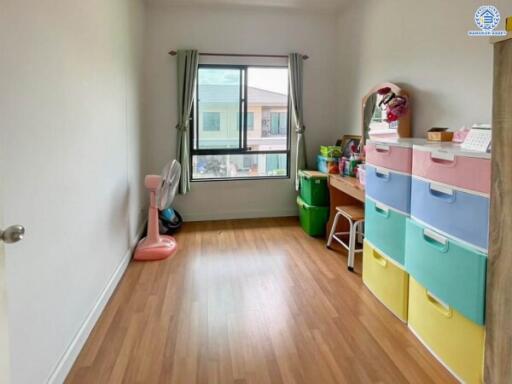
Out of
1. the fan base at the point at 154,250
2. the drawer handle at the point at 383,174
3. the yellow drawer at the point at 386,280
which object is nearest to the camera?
the yellow drawer at the point at 386,280

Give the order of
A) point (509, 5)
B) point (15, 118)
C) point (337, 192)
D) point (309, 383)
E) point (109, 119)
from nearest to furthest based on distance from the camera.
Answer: point (15, 118) → point (309, 383) → point (509, 5) → point (109, 119) → point (337, 192)

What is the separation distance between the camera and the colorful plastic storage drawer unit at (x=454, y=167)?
69.2 inches

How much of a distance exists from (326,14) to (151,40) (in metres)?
2.17

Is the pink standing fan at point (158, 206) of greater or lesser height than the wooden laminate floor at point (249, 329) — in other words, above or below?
above

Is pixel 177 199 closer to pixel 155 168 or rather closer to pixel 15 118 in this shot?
pixel 155 168

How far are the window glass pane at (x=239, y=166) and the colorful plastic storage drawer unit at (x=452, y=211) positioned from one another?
2849 mm

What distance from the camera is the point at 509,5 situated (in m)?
2.26

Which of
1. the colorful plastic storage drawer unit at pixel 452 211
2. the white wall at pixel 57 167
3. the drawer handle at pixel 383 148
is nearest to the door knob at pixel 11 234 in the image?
the white wall at pixel 57 167

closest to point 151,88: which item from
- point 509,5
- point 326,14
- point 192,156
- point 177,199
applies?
point 192,156

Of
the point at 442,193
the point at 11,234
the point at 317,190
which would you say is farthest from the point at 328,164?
the point at 11,234

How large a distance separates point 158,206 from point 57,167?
1911mm

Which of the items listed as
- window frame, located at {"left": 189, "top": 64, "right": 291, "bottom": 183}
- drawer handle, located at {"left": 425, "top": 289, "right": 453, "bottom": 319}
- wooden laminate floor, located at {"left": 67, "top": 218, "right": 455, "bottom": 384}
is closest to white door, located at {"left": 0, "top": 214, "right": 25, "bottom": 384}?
wooden laminate floor, located at {"left": 67, "top": 218, "right": 455, "bottom": 384}

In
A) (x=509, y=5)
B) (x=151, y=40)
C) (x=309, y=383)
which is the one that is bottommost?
(x=309, y=383)

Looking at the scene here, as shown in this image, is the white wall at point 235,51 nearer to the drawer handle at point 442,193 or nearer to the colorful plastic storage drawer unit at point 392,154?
the colorful plastic storage drawer unit at point 392,154
